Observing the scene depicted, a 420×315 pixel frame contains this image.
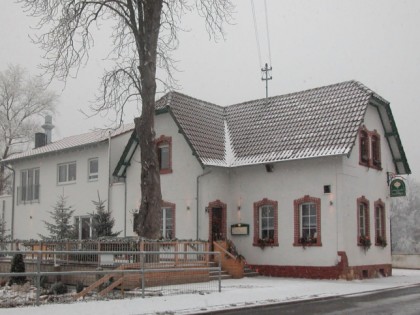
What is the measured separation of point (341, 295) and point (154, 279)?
222 inches

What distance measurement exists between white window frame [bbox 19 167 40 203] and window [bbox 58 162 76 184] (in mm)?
2244

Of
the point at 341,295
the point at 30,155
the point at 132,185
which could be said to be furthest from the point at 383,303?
the point at 30,155

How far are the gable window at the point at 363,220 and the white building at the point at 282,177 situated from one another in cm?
6

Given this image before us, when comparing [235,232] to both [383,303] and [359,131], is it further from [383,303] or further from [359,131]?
[383,303]

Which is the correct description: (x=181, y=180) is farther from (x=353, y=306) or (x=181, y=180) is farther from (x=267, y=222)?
(x=353, y=306)

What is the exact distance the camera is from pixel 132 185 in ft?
97.9

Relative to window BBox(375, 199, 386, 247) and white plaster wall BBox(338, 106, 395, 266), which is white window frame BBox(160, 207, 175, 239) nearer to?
white plaster wall BBox(338, 106, 395, 266)

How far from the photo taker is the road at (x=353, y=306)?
13.7m

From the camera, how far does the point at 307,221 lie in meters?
25.2

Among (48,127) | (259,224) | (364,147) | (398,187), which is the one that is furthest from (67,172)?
(398,187)

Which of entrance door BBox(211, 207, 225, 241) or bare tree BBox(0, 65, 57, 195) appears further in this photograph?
bare tree BBox(0, 65, 57, 195)

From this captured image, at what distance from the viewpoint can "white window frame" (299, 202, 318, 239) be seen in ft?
81.6

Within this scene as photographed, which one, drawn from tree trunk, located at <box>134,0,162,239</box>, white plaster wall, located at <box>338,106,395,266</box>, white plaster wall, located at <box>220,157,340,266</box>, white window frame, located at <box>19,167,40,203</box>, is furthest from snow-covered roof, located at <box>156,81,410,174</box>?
white window frame, located at <box>19,167,40,203</box>

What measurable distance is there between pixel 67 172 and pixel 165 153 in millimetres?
8330
